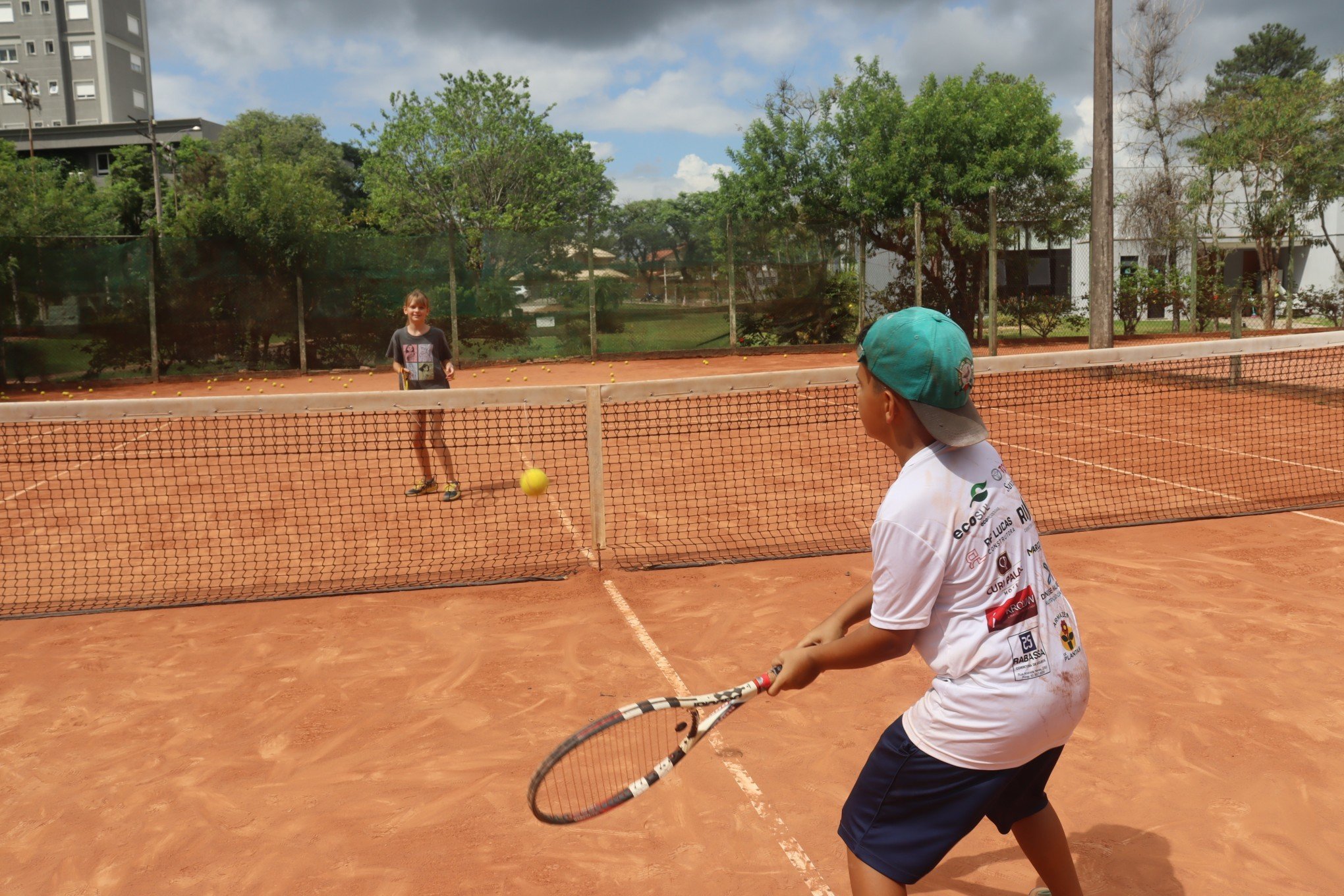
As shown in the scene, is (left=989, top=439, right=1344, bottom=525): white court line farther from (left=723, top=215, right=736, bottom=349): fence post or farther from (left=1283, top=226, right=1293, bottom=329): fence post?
(left=1283, top=226, right=1293, bottom=329): fence post

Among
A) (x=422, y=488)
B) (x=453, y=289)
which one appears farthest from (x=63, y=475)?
(x=453, y=289)

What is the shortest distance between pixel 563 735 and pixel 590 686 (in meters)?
0.50

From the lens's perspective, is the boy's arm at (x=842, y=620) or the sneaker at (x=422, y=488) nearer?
the boy's arm at (x=842, y=620)

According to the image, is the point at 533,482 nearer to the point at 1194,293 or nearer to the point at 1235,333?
the point at 1235,333

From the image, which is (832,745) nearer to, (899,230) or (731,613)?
(731,613)

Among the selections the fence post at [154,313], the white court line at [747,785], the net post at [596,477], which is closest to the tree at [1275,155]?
the net post at [596,477]

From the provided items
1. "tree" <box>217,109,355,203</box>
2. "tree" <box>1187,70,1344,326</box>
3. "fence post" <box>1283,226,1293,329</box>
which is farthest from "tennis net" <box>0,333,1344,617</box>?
"tree" <box>217,109,355,203</box>

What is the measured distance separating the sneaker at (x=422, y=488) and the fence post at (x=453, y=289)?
11.8m

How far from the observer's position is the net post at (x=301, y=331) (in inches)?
800

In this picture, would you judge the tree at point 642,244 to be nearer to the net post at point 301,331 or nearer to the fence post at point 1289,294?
the net post at point 301,331

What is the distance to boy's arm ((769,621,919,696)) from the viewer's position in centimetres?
206

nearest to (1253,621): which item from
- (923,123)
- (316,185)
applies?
(923,123)

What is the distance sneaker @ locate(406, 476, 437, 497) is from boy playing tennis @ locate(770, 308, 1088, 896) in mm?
7291

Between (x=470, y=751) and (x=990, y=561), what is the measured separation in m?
2.66
